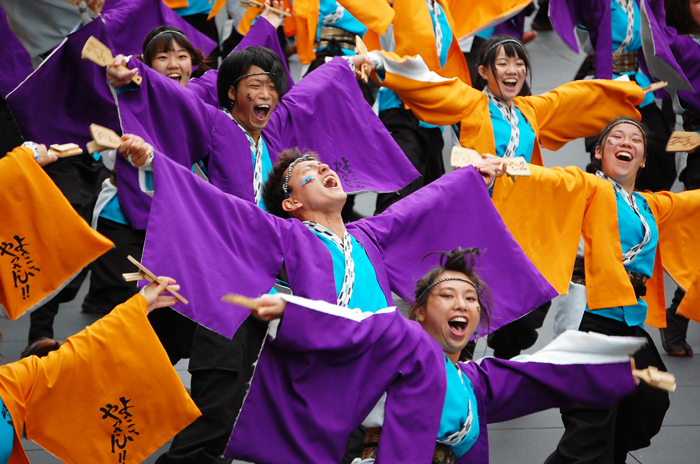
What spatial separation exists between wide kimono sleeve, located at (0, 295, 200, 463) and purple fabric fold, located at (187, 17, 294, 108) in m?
1.24

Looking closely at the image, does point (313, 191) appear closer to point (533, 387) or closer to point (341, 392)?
point (341, 392)

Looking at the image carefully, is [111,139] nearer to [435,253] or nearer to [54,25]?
[435,253]

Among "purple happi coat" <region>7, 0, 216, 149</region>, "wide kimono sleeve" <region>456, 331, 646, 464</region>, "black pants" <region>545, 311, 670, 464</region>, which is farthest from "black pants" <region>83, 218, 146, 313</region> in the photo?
"black pants" <region>545, 311, 670, 464</region>

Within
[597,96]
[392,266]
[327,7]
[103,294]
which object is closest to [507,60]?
[597,96]

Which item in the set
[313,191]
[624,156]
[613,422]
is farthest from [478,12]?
[613,422]

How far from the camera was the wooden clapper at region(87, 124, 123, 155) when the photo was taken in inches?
82.9

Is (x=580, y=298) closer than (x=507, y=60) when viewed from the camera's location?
Yes

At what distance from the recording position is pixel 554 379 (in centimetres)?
228

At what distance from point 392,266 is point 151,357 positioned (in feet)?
2.60

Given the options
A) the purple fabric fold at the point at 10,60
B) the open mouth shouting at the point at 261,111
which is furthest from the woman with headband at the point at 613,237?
the purple fabric fold at the point at 10,60

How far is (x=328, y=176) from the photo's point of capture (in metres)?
2.54

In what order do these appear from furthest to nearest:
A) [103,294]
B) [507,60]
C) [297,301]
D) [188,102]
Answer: [507,60]
[103,294]
[188,102]
[297,301]

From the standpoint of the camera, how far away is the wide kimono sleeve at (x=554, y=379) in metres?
2.26

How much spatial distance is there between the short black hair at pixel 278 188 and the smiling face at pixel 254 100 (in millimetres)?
331
